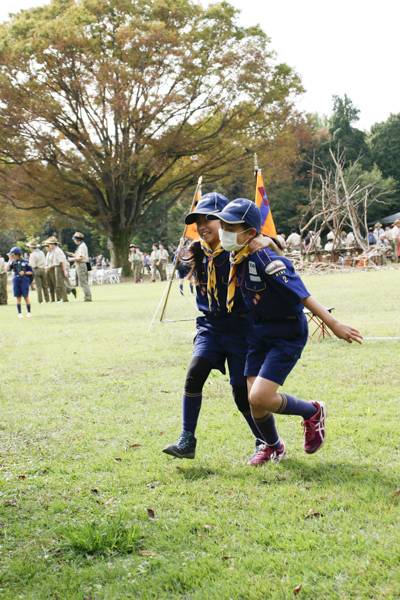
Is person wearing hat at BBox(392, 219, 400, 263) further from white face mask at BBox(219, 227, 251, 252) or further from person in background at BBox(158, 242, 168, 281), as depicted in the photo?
white face mask at BBox(219, 227, 251, 252)

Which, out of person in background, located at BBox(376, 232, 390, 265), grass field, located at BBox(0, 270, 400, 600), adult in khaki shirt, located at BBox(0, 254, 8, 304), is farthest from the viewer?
person in background, located at BBox(376, 232, 390, 265)

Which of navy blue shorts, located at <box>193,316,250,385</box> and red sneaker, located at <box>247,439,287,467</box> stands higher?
navy blue shorts, located at <box>193,316,250,385</box>

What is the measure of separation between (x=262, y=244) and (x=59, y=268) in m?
16.0

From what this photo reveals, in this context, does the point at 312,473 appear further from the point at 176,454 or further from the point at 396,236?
the point at 396,236

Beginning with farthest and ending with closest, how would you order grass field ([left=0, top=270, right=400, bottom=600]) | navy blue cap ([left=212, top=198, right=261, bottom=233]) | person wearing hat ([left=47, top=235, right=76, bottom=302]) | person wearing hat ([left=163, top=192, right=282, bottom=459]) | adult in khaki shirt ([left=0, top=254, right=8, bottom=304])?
1. adult in khaki shirt ([left=0, top=254, right=8, bottom=304])
2. person wearing hat ([left=47, top=235, right=76, bottom=302])
3. person wearing hat ([left=163, top=192, right=282, bottom=459])
4. navy blue cap ([left=212, top=198, right=261, bottom=233])
5. grass field ([left=0, top=270, right=400, bottom=600])

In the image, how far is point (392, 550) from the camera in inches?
96.3

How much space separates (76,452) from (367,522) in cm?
222

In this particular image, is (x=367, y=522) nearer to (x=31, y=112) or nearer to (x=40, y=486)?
(x=40, y=486)

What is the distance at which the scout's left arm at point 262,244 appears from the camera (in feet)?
10.9

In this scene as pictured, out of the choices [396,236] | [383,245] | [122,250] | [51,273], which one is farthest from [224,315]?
[122,250]

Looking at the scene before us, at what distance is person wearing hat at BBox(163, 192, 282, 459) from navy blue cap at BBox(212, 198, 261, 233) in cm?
28

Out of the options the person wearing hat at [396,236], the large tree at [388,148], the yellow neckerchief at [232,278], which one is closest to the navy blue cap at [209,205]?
the yellow neckerchief at [232,278]

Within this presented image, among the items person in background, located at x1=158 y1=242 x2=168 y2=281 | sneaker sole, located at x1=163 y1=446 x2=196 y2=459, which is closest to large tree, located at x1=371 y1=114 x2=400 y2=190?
person in background, located at x1=158 y1=242 x2=168 y2=281

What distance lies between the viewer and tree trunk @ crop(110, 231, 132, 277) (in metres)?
36.2
